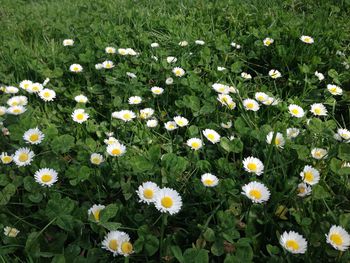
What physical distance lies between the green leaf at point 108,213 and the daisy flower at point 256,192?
488mm

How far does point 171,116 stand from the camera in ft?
7.11

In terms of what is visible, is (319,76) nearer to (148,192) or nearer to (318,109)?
(318,109)

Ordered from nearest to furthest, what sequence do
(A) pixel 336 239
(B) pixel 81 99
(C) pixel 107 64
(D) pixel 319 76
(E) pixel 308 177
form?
(A) pixel 336 239, (E) pixel 308 177, (B) pixel 81 99, (D) pixel 319 76, (C) pixel 107 64

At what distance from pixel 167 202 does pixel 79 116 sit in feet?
2.83

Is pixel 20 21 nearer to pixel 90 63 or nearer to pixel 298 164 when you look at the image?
pixel 90 63

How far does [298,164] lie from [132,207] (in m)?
0.74

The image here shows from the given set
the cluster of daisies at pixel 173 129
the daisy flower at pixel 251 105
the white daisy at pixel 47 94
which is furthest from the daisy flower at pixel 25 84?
the daisy flower at pixel 251 105

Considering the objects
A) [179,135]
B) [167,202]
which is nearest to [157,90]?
[179,135]

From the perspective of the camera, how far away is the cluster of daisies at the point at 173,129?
131 cm

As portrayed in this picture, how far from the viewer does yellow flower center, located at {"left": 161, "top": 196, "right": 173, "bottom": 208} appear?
1372 millimetres

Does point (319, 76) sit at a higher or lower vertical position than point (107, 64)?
higher

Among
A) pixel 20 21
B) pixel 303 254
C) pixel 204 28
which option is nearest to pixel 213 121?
pixel 303 254

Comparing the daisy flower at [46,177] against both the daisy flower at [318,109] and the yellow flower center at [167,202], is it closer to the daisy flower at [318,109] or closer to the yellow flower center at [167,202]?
the yellow flower center at [167,202]

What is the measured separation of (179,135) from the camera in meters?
1.98
